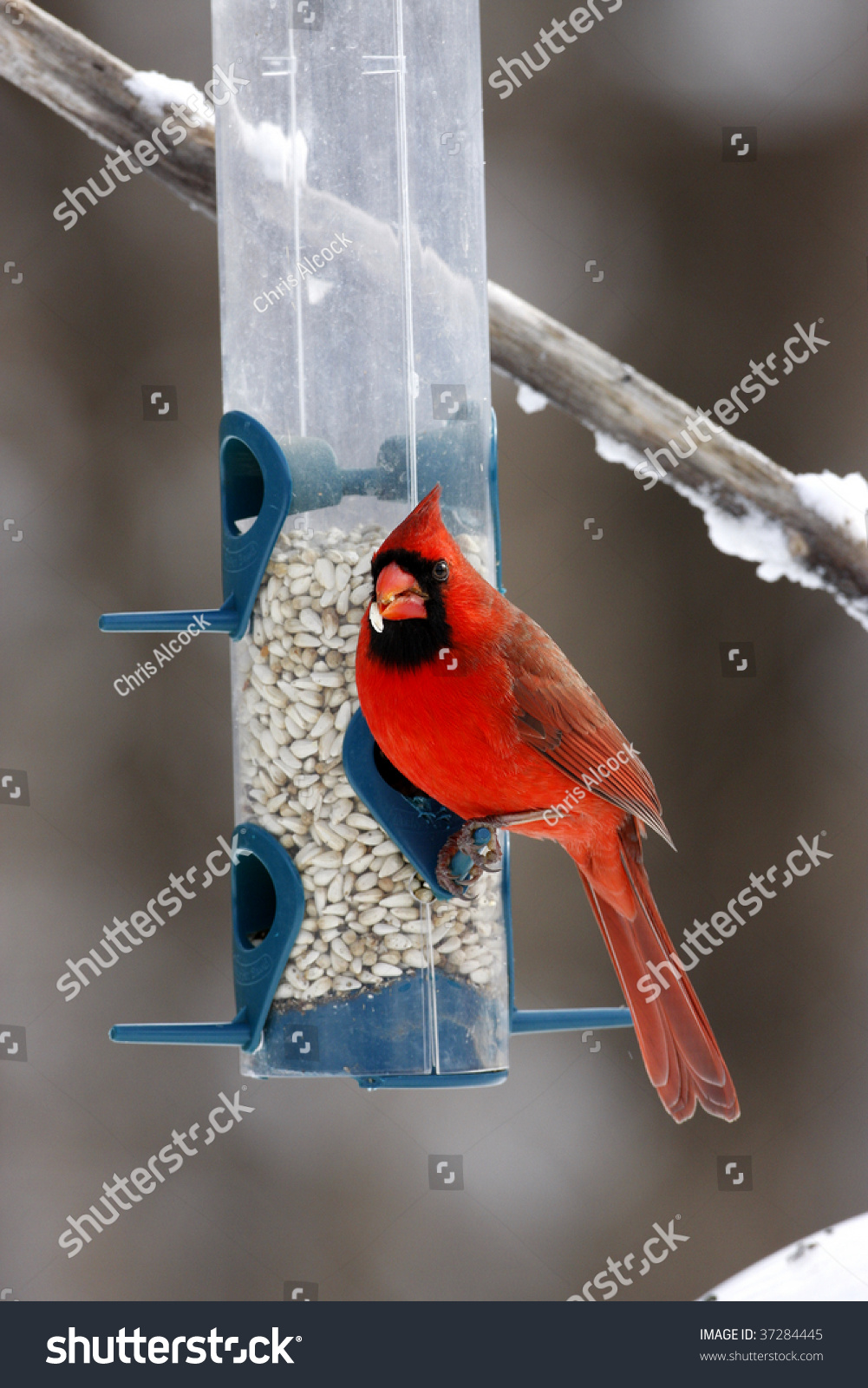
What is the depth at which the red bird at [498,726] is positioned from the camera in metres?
2.24

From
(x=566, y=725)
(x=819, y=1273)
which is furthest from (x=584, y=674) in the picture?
(x=566, y=725)

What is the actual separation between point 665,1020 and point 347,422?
4.24 ft

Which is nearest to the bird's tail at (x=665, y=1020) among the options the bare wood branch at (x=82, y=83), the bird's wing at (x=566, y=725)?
the bird's wing at (x=566, y=725)

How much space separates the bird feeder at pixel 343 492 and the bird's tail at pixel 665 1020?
0.11 metres

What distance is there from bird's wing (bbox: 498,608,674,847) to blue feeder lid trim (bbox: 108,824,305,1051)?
0.53 m

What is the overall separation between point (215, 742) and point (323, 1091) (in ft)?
3.87

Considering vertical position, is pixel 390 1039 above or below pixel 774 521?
below

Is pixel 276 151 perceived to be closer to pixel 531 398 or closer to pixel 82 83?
pixel 82 83

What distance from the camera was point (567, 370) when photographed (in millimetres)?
3283

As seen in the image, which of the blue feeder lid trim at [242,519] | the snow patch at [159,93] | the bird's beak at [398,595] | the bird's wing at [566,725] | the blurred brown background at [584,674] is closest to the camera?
the bird's beak at [398,595]

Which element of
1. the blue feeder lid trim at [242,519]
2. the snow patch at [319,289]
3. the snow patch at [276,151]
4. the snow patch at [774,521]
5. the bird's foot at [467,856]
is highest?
the snow patch at [276,151]

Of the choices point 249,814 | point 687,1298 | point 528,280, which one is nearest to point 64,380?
point 528,280

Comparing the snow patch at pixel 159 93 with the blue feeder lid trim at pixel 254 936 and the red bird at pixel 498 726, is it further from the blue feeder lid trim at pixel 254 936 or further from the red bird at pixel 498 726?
the blue feeder lid trim at pixel 254 936
